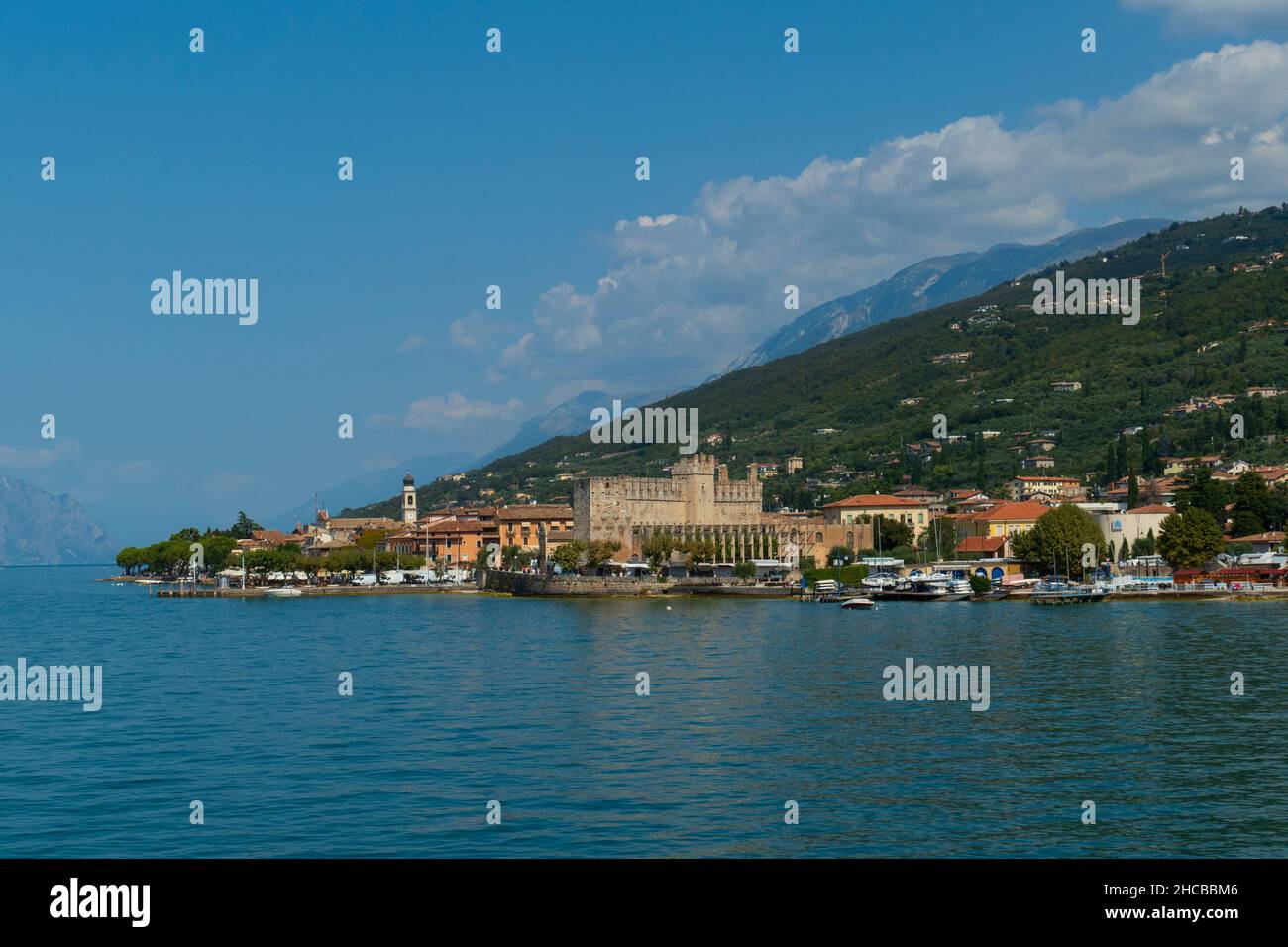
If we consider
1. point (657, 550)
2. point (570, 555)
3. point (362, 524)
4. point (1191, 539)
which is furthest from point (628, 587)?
point (362, 524)

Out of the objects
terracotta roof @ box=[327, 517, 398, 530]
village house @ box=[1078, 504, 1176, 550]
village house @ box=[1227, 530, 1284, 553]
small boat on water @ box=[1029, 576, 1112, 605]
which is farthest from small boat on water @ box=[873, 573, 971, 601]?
terracotta roof @ box=[327, 517, 398, 530]

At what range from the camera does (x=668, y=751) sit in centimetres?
2333

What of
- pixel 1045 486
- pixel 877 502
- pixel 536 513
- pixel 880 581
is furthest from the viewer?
pixel 536 513

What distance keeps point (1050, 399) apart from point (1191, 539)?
80.5 metres

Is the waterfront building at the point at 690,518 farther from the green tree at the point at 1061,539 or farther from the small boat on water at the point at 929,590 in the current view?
the green tree at the point at 1061,539

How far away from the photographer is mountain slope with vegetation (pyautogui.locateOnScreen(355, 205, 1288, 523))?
122 meters

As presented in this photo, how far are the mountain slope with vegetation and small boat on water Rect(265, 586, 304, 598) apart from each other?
50.0m

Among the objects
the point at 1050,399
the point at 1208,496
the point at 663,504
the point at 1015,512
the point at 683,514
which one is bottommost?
the point at 1015,512

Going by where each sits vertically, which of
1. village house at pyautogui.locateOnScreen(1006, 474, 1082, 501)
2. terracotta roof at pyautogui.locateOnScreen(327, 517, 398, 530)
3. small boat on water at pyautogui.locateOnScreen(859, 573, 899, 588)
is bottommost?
small boat on water at pyautogui.locateOnScreen(859, 573, 899, 588)

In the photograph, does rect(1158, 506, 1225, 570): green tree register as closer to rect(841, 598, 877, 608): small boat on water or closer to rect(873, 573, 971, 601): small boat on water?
rect(873, 573, 971, 601): small boat on water

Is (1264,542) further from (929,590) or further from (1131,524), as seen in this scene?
(929,590)

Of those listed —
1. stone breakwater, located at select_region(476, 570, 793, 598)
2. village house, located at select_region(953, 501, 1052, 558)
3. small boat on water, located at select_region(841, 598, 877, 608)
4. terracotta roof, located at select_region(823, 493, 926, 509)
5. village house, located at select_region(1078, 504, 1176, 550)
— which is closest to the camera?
small boat on water, located at select_region(841, 598, 877, 608)
